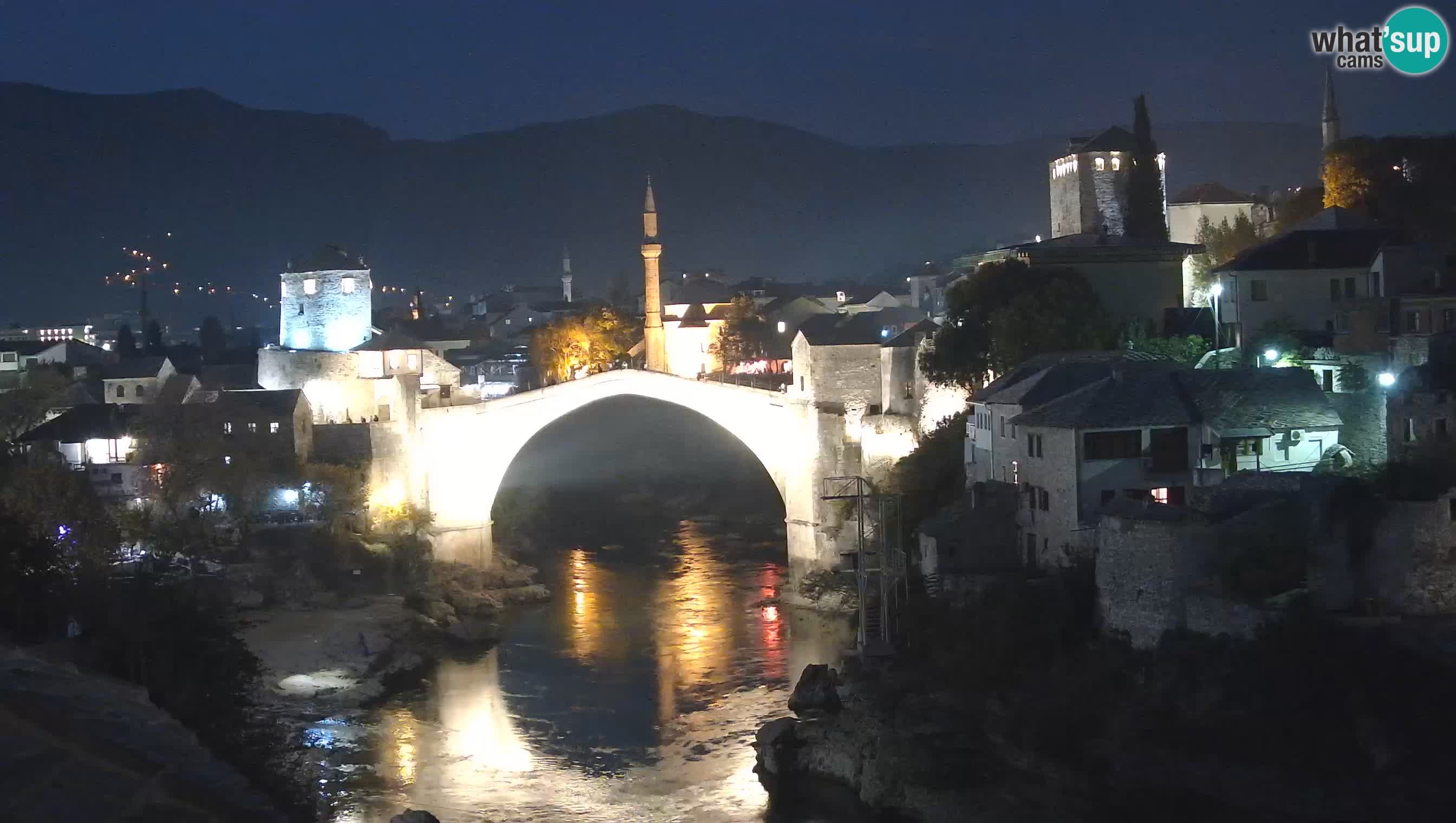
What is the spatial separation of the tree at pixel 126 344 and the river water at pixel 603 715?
720 inches

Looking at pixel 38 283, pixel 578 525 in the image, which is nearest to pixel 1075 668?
pixel 578 525

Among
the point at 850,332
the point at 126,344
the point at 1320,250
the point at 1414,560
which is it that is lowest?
the point at 1414,560

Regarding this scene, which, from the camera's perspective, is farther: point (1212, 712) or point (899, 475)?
point (899, 475)

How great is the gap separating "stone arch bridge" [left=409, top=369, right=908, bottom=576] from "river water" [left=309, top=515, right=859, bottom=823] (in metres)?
1.30

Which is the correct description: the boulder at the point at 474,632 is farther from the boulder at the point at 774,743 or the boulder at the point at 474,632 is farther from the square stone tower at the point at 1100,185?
the square stone tower at the point at 1100,185

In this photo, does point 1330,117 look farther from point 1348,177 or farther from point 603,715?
point 603,715

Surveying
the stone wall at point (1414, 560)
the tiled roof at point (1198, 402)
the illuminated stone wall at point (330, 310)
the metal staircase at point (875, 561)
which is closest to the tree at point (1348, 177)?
the tiled roof at point (1198, 402)

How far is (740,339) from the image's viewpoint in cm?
3956

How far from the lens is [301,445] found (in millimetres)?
27250

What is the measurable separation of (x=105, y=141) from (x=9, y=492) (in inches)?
3971

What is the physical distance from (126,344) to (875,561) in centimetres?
2749

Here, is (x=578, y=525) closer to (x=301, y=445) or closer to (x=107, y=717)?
(x=301, y=445)

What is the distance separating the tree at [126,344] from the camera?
41.7 meters

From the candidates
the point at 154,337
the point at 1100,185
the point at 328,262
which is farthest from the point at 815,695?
the point at 154,337
